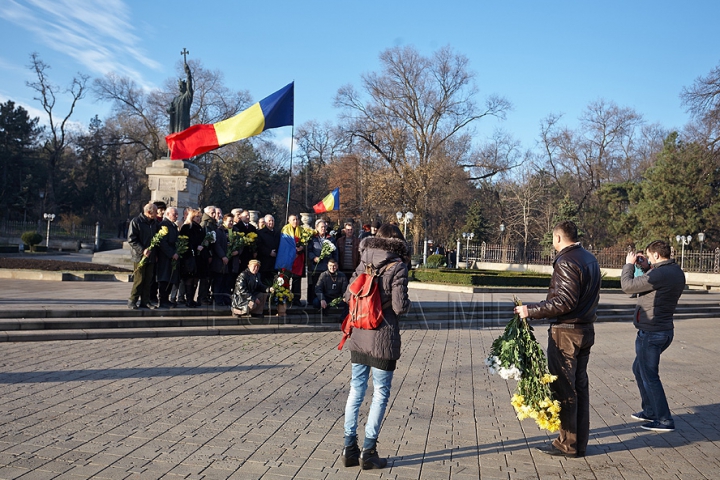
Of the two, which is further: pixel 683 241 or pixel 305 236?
pixel 683 241

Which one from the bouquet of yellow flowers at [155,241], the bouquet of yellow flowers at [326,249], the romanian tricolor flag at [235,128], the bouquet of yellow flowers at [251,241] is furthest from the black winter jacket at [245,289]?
the romanian tricolor flag at [235,128]

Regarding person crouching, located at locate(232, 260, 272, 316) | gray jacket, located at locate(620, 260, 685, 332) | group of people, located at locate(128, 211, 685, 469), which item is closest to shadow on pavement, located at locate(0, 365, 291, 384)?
group of people, located at locate(128, 211, 685, 469)

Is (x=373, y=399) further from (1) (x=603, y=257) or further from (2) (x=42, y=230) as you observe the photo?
(2) (x=42, y=230)

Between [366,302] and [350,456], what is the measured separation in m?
1.17

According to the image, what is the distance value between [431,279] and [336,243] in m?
14.8

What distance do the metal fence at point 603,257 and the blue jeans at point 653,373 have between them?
32.8 meters

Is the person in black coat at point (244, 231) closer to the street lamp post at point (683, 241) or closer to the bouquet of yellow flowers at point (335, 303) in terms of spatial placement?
the bouquet of yellow flowers at point (335, 303)

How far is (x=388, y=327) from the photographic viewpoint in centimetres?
482

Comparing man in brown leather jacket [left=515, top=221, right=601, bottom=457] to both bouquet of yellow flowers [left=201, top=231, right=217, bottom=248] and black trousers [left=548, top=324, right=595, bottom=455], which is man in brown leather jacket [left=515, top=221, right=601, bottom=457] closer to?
black trousers [left=548, top=324, right=595, bottom=455]

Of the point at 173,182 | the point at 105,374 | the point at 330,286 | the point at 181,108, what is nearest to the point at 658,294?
the point at 105,374

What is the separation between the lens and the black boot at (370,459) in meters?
4.70

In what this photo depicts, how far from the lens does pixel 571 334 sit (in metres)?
5.20

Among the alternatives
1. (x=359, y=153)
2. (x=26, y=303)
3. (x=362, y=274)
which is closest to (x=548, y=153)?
(x=359, y=153)

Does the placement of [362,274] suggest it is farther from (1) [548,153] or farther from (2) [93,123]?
(2) [93,123]
